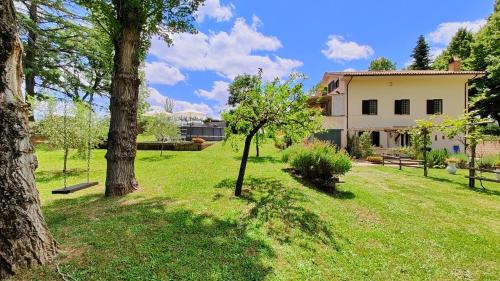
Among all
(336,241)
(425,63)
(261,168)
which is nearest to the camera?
(336,241)

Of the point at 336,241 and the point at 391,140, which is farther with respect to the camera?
the point at 391,140

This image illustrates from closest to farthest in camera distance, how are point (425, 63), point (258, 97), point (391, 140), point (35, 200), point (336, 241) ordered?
point (35, 200)
point (336, 241)
point (258, 97)
point (391, 140)
point (425, 63)

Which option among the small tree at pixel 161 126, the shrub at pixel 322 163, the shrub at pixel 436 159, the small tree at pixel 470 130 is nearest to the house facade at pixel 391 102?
the shrub at pixel 436 159

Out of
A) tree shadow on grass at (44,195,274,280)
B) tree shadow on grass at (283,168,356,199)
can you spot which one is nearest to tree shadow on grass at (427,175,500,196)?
tree shadow on grass at (283,168,356,199)

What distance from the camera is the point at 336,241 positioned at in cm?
622

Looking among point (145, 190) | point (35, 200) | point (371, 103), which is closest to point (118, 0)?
point (145, 190)

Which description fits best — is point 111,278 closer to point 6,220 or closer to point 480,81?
point 6,220

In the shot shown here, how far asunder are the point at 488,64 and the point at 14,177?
147 feet

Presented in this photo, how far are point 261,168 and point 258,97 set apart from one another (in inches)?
208

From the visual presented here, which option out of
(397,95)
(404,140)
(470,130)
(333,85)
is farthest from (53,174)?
(397,95)

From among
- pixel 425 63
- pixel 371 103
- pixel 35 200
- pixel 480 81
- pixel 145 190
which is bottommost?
pixel 145 190

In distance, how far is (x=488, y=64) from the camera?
3512 cm

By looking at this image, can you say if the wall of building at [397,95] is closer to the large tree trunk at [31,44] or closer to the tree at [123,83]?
the tree at [123,83]

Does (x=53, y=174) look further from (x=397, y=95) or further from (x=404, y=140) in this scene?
(x=397, y=95)
